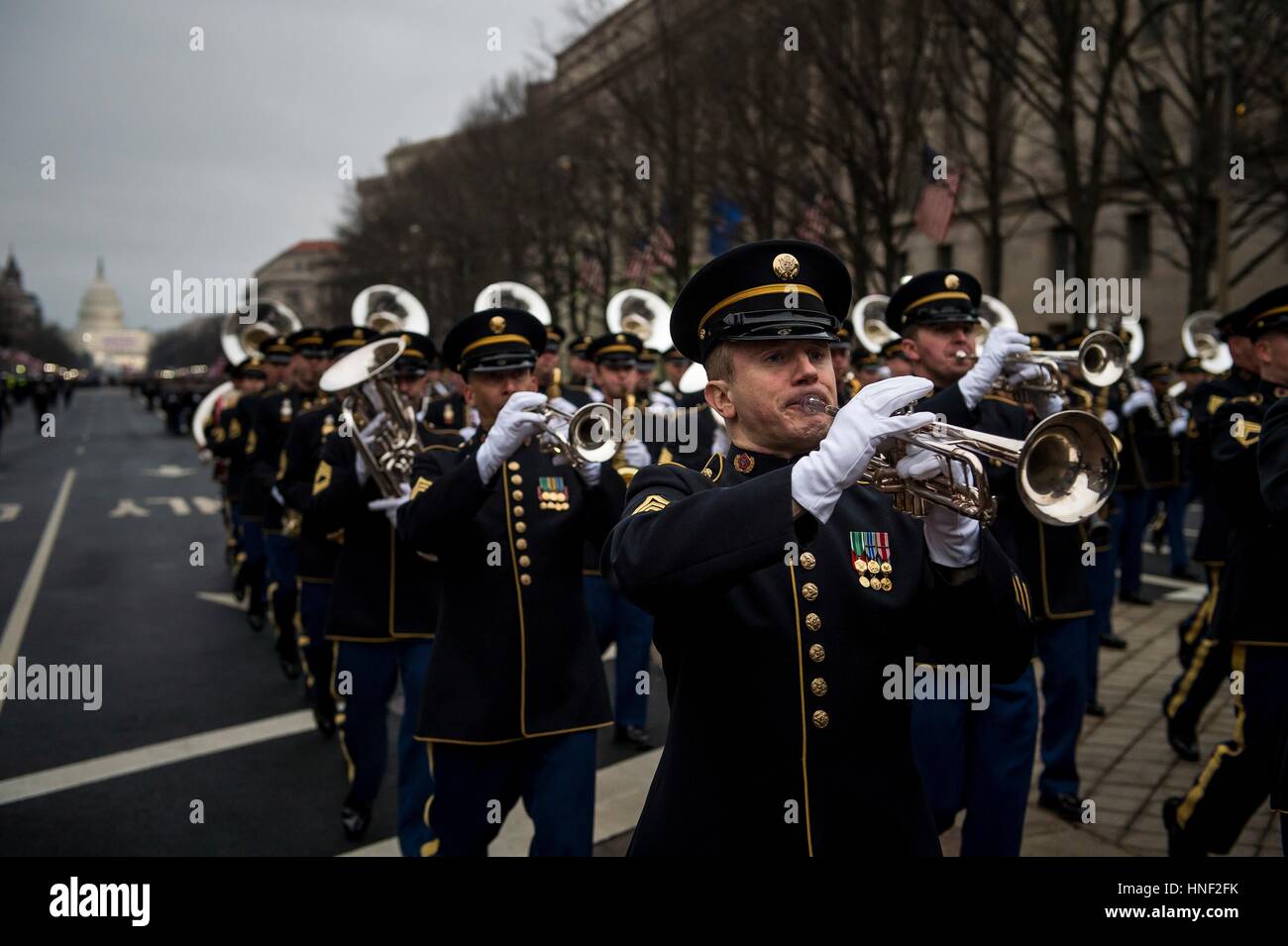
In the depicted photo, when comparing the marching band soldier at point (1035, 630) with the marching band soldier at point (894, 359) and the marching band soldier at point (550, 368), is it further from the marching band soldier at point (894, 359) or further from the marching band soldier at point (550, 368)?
the marching band soldier at point (550, 368)

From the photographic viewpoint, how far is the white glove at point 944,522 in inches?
94.5

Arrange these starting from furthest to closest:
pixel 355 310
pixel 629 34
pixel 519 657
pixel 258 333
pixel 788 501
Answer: pixel 629 34 → pixel 258 333 → pixel 355 310 → pixel 519 657 → pixel 788 501

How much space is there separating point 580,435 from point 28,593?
10.7 m

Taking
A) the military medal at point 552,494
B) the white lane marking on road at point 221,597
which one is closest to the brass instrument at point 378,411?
the military medal at point 552,494

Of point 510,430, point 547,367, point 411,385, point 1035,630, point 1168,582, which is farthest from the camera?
point 1168,582

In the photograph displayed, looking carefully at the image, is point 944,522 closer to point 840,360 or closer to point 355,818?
point 355,818

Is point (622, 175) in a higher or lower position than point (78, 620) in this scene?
higher

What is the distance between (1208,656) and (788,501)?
16.3 feet

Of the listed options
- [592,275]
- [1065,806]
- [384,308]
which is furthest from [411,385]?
[592,275]

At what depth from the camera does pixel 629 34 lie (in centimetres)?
2814

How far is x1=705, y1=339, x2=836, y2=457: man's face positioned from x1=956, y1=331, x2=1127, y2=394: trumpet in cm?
285

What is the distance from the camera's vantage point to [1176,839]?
4672 mm

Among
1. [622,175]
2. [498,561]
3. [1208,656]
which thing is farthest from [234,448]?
[622,175]
